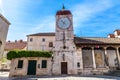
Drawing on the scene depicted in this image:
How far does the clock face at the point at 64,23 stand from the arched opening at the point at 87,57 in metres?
5.69

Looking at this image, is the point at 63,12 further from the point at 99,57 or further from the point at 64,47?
the point at 99,57

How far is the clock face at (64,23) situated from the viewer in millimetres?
24156

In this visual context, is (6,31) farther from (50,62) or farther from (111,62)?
(111,62)

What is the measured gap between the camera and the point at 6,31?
2131 centimetres

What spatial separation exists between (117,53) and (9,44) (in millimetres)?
35997

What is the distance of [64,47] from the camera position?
22812mm

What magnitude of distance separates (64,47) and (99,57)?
6.62 metres

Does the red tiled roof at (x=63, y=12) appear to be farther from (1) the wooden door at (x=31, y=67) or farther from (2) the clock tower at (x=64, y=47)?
(1) the wooden door at (x=31, y=67)

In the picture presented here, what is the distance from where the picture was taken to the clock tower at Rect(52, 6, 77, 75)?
21406mm

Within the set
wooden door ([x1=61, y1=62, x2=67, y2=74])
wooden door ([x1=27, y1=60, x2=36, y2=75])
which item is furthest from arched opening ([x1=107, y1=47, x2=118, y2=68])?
wooden door ([x1=27, y1=60, x2=36, y2=75])

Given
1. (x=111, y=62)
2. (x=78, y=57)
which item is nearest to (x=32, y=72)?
(x=78, y=57)

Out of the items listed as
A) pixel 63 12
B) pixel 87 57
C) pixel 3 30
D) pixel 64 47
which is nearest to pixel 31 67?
pixel 64 47

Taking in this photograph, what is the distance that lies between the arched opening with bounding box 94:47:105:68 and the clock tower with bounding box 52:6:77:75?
4.03m

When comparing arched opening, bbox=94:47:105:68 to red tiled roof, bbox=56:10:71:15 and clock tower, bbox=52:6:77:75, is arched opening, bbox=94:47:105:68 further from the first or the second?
red tiled roof, bbox=56:10:71:15
